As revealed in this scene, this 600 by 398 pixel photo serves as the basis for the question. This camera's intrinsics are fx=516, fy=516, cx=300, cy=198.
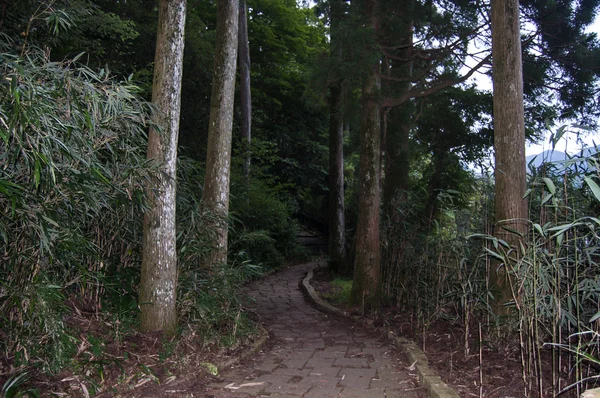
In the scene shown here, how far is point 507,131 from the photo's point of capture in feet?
18.5

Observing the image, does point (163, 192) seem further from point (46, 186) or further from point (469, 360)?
point (469, 360)

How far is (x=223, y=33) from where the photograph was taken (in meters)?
7.17

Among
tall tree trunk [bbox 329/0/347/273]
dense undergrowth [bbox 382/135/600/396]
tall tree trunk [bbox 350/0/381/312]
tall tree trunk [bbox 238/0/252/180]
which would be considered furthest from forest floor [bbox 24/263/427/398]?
tall tree trunk [bbox 238/0/252/180]

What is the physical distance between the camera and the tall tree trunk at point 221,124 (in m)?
6.89

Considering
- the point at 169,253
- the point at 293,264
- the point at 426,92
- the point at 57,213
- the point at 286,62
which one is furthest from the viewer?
the point at 286,62

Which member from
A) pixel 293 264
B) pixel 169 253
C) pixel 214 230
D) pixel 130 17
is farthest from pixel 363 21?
pixel 293 264

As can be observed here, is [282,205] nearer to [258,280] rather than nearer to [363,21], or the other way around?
[258,280]

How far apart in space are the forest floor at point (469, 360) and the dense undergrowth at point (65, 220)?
2.29 m

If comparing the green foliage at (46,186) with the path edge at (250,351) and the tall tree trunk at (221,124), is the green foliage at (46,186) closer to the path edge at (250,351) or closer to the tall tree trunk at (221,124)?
the path edge at (250,351)

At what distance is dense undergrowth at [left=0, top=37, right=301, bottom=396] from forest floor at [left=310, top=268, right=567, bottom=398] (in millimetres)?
2293

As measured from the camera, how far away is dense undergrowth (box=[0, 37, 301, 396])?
10.6ft

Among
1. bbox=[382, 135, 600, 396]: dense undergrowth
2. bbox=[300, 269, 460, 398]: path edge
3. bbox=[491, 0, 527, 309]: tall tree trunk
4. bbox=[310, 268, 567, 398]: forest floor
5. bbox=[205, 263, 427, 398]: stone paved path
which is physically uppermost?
bbox=[491, 0, 527, 309]: tall tree trunk

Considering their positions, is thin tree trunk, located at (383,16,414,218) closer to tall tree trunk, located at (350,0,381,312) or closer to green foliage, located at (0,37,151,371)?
tall tree trunk, located at (350,0,381,312)

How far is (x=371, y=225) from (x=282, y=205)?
25.0 ft
